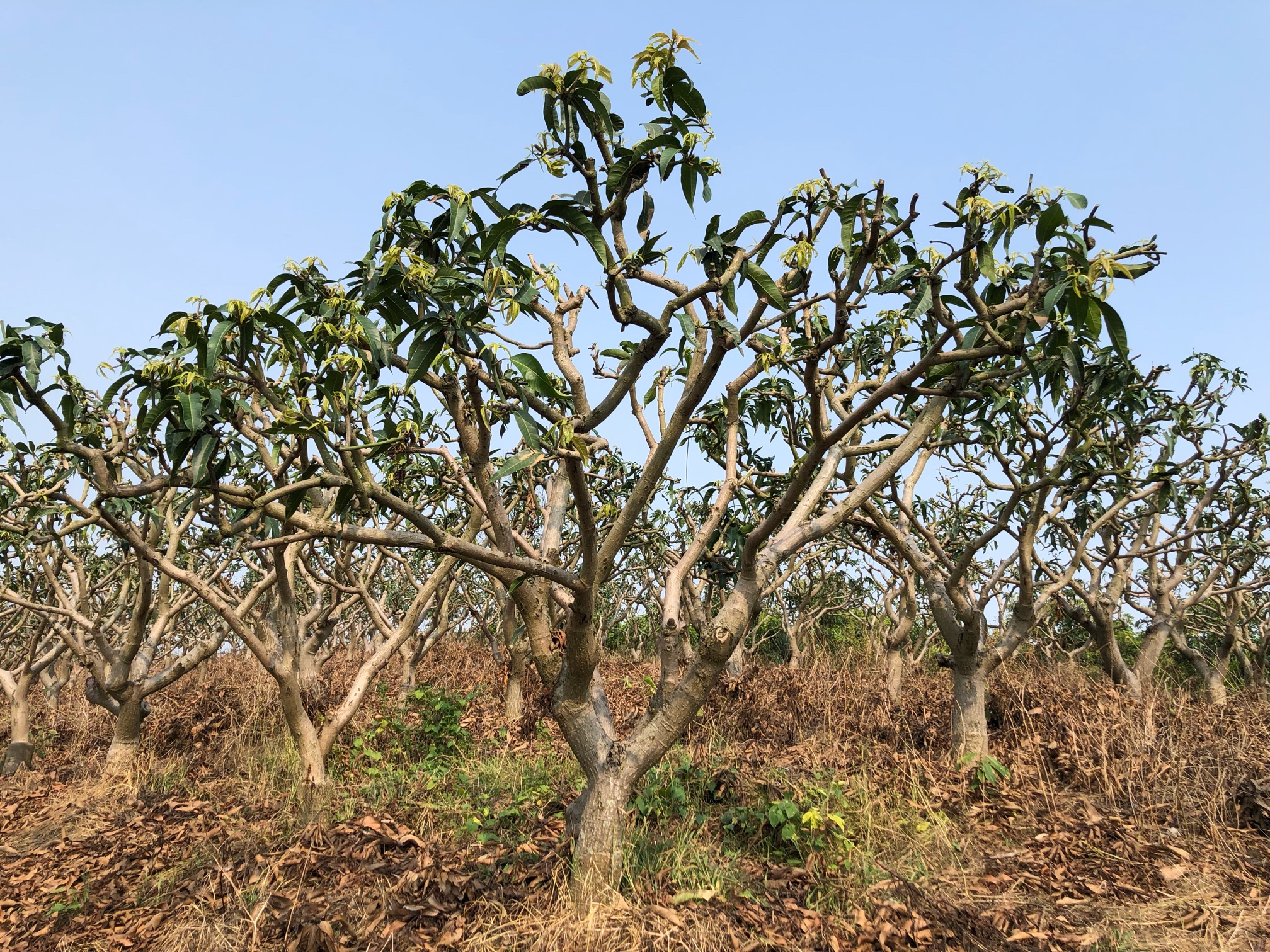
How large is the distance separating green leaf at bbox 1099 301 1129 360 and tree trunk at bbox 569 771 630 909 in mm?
2815

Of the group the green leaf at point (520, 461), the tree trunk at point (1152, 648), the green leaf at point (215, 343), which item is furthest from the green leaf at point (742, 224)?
the tree trunk at point (1152, 648)

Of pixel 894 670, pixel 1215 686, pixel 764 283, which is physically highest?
pixel 764 283

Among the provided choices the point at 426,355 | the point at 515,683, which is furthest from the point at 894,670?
the point at 426,355

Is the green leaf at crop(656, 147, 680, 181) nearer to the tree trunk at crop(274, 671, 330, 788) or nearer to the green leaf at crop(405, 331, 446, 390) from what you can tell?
the green leaf at crop(405, 331, 446, 390)

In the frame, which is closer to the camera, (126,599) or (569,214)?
(569,214)

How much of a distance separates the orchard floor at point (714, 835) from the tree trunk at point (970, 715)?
23 cm

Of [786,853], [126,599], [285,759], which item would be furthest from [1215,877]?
[126,599]

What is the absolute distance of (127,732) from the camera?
6.89 meters

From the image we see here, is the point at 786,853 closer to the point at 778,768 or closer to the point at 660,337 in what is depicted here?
the point at 778,768

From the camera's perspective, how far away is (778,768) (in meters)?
5.63

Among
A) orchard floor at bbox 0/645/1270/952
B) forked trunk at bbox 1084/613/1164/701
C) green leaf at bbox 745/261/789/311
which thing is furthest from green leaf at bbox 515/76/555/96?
forked trunk at bbox 1084/613/1164/701

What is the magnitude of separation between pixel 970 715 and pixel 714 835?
2.54 metres

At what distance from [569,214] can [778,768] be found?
169 inches

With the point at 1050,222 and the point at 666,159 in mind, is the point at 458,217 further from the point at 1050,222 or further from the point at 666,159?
the point at 1050,222
